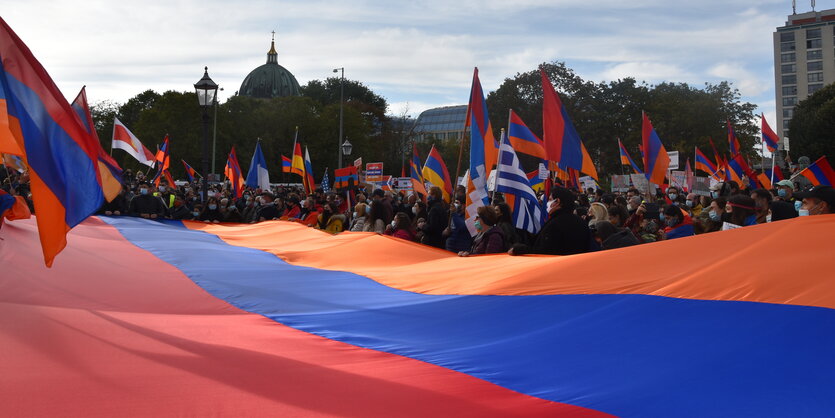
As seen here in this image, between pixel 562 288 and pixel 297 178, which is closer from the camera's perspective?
pixel 562 288

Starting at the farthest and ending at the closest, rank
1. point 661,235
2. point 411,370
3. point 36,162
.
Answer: point 661,235, point 36,162, point 411,370

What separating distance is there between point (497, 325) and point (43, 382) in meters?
3.17

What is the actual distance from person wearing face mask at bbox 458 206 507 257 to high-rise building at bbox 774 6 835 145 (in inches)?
6177

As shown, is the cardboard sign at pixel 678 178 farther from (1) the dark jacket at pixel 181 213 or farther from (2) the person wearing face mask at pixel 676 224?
(2) the person wearing face mask at pixel 676 224

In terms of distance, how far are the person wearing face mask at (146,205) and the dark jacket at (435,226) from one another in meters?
10.9

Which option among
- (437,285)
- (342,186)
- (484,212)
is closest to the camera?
(437,285)

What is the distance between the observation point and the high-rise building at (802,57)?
154 m

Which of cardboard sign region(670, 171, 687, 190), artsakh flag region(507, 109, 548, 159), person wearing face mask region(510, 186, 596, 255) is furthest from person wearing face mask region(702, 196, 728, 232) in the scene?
cardboard sign region(670, 171, 687, 190)

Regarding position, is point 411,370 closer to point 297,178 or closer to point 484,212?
point 484,212

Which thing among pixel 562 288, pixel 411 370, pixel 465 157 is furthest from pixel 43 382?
pixel 465 157

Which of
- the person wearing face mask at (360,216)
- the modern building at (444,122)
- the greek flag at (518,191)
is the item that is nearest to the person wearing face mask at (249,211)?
the person wearing face mask at (360,216)

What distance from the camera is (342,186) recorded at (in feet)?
96.3

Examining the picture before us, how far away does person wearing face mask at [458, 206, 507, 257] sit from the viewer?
994cm

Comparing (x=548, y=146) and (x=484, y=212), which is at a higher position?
(x=548, y=146)
